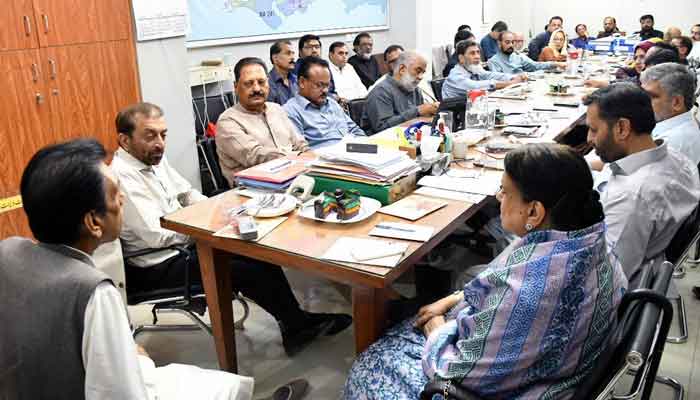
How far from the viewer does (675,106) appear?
8.72 feet

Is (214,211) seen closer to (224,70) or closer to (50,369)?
(50,369)

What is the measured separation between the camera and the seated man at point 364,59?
22.2ft

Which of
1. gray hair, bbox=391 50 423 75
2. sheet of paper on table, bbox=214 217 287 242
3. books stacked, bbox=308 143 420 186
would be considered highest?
gray hair, bbox=391 50 423 75

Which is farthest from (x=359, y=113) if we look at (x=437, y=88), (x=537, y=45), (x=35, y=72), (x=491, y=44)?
(x=537, y=45)

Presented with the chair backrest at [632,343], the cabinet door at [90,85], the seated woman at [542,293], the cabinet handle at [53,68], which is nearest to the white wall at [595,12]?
the cabinet door at [90,85]

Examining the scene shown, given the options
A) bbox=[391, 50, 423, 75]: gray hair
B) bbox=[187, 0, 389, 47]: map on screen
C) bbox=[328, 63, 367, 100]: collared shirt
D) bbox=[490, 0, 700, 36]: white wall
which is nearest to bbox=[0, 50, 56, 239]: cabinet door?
bbox=[187, 0, 389, 47]: map on screen

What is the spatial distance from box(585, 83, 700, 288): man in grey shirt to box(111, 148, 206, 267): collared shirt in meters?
1.58

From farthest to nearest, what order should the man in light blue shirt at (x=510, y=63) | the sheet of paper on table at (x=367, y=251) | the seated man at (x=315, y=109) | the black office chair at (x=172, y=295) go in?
the man in light blue shirt at (x=510, y=63) < the seated man at (x=315, y=109) < the black office chair at (x=172, y=295) < the sheet of paper on table at (x=367, y=251)

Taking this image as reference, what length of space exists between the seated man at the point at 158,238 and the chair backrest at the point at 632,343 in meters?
1.45

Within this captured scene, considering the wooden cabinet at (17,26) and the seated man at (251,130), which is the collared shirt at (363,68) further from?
the wooden cabinet at (17,26)

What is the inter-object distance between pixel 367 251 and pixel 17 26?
8.10 ft

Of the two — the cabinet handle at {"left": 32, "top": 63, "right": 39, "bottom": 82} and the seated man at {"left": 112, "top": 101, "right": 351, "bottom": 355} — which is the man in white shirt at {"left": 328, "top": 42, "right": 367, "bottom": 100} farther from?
the seated man at {"left": 112, "top": 101, "right": 351, "bottom": 355}

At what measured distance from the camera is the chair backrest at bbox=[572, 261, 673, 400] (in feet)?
3.76

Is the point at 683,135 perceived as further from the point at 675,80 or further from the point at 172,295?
the point at 172,295
